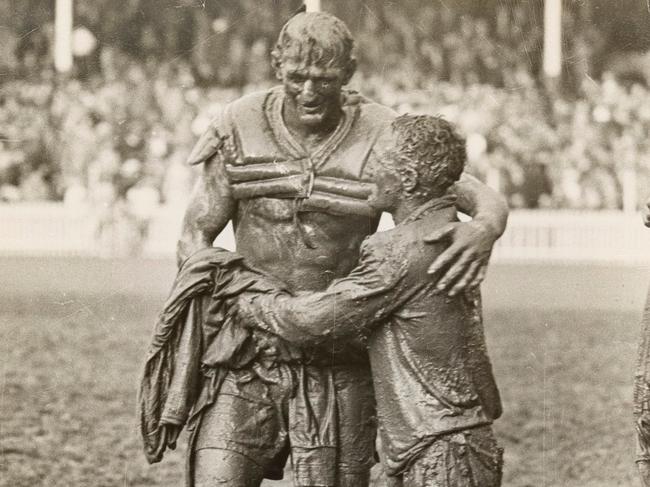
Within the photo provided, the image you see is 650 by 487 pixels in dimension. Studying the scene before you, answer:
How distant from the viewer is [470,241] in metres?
8.06

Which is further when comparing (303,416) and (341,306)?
(303,416)

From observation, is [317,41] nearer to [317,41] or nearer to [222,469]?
[317,41]

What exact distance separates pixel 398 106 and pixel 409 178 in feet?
44.1

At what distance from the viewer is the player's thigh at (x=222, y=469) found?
864 cm

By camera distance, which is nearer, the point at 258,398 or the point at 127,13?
the point at 258,398

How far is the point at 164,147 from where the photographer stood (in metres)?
21.4

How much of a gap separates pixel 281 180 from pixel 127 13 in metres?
13.5

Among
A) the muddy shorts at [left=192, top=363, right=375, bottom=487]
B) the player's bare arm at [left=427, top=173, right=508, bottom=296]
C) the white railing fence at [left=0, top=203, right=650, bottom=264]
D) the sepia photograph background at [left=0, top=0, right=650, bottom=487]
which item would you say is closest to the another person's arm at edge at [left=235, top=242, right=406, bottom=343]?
the player's bare arm at [left=427, top=173, right=508, bottom=296]

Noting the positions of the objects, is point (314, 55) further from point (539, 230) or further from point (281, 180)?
point (539, 230)

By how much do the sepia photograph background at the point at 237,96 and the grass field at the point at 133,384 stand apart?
0.11ft

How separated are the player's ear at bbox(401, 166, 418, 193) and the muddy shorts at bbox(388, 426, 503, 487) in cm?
95

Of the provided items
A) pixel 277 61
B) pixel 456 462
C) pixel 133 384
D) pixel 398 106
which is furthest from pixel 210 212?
pixel 398 106

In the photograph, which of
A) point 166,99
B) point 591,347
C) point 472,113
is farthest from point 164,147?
point 591,347

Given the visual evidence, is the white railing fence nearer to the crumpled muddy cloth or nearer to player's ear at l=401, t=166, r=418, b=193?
the crumpled muddy cloth
